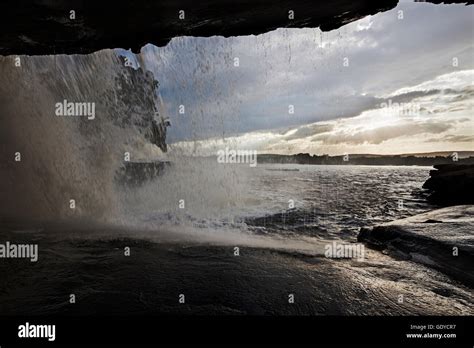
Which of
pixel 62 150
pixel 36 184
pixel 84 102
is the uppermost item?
pixel 84 102

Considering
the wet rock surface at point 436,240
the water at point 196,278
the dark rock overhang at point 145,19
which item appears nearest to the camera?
the water at point 196,278

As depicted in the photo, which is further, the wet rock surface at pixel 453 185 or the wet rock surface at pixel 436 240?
the wet rock surface at pixel 453 185

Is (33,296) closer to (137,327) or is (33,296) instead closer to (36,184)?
(137,327)

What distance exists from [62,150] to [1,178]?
276cm

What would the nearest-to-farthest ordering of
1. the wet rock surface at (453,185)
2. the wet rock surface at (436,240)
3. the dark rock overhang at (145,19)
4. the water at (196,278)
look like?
the water at (196,278) < the dark rock overhang at (145,19) < the wet rock surface at (436,240) < the wet rock surface at (453,185)

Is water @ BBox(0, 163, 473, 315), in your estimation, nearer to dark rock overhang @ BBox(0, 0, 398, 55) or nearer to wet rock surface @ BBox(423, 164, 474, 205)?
dark rock overhang @ BBox(0, 0, 398, 55)

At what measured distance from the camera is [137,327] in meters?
Result: 3.43

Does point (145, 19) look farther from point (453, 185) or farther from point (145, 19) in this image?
point (453, 185)

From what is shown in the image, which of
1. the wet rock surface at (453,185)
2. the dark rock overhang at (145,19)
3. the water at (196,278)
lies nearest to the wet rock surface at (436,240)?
the water at (196,278)

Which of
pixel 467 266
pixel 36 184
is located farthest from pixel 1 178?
pixel 467 266

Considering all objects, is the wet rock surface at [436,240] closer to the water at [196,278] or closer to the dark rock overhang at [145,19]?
the water at [196,278]

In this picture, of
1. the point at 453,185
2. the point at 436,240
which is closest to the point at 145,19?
the point at 436,240

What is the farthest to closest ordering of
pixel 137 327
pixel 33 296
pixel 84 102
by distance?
pixel 84 102, pixel 33 296, pixel 137 327

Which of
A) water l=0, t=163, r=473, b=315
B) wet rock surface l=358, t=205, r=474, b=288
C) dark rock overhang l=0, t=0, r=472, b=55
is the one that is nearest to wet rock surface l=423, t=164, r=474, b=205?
wet rock surface l=358, t=205, r=474, b=288
